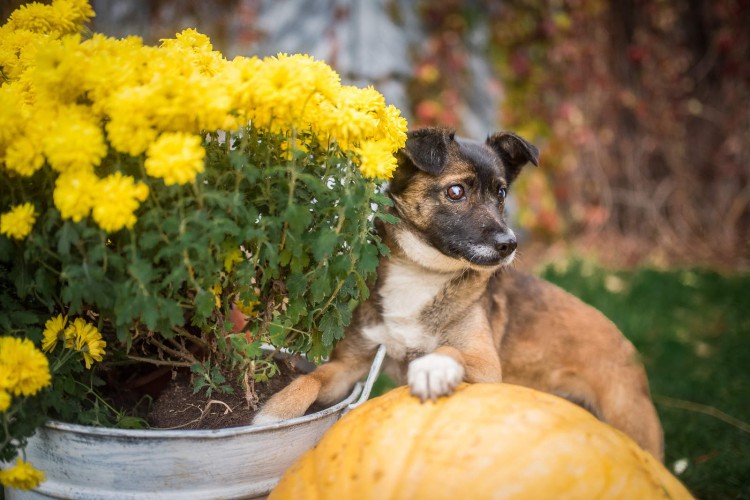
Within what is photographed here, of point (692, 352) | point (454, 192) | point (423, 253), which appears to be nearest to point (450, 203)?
point (454, 192)

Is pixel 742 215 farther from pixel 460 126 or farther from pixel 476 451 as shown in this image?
pixel 476 451

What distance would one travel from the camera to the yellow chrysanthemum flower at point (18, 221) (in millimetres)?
1708

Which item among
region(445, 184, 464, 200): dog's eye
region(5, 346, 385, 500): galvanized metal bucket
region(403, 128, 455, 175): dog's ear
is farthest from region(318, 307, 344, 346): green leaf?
region(445, 184, 464, 200): dog's eye

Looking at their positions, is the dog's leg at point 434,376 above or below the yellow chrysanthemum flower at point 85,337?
below

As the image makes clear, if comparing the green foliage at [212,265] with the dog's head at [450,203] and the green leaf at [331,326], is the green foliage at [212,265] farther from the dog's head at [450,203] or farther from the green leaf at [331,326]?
the dog's head at [450,203]

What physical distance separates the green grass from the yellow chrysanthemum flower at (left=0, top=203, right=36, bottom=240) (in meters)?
2.91

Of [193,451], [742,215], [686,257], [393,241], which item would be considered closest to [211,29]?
[393,241]

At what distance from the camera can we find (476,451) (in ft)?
5.84

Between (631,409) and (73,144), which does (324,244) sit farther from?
(631,409)

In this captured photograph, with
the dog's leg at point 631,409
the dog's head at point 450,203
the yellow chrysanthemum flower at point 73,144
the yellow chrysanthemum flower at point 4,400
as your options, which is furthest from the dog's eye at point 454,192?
the yellow chrysanthemum flower at point 4,400

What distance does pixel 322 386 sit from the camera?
262 cm

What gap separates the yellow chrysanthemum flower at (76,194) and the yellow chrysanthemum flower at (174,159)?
144 millimetres

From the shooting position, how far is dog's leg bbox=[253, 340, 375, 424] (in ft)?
7.28

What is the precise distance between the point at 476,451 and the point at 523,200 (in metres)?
5.63
